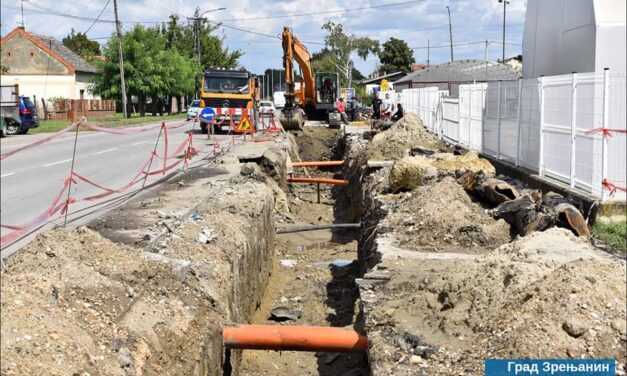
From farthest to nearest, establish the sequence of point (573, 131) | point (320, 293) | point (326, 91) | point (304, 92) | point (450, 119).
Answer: point (326, 91)
point (304, 92)
point (450, 119)
point (320, 293)
point (573, 131)

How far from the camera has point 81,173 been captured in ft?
52.1

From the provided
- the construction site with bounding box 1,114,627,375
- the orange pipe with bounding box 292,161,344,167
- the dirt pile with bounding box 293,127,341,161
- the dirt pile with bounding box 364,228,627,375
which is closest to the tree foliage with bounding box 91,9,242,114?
the dirt pile with bounding box 293,127,341,161

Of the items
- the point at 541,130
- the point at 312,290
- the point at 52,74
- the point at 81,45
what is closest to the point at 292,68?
the point at 541,130

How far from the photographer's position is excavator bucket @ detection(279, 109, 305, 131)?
2980 cm

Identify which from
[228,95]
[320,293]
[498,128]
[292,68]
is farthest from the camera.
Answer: [228,95]

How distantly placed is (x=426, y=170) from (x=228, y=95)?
2041 centimetres

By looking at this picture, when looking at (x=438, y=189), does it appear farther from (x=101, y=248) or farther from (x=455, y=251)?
(x=101, y=248)

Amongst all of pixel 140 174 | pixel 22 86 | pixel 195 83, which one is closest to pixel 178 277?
pixel 140 174

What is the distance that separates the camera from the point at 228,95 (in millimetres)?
31016

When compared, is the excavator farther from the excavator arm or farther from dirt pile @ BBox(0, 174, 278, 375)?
dirt pile @ BBox(0, 174, 278, 375)

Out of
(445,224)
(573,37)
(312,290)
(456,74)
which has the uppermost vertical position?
(456,74)

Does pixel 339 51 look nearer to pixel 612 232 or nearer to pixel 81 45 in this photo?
pixel 81 45

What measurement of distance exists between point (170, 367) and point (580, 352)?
108 inches

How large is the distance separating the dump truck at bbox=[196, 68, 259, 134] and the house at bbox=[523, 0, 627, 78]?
16120 millimetres
